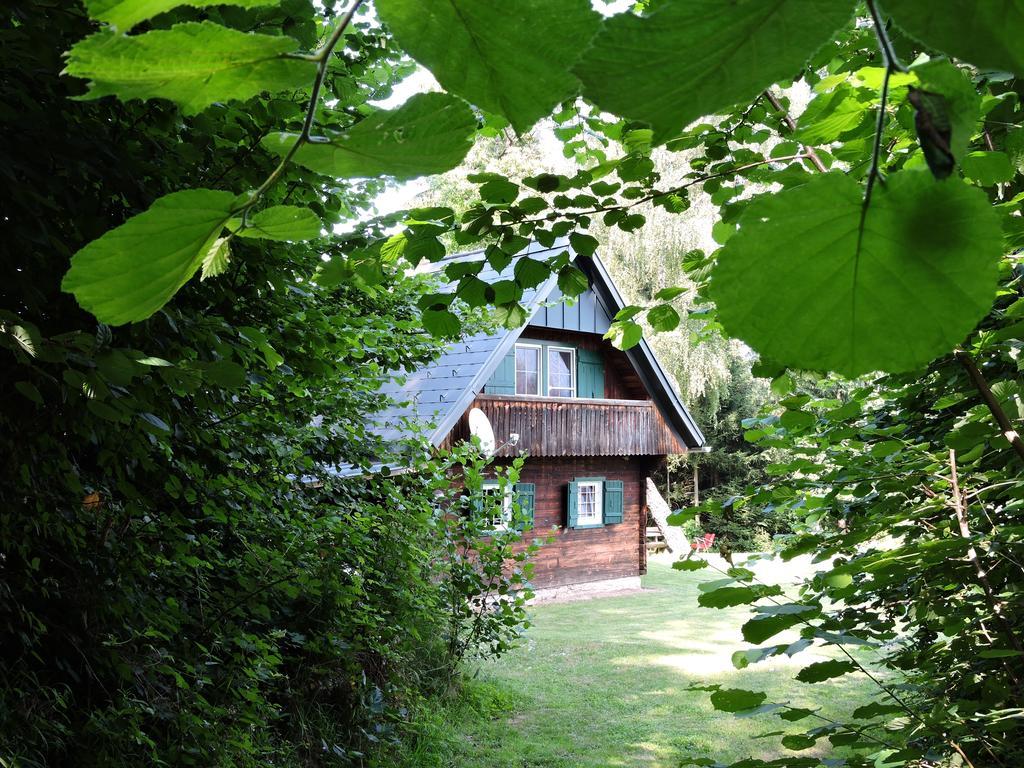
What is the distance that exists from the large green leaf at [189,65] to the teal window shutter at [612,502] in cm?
1585

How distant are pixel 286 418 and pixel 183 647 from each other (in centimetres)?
124

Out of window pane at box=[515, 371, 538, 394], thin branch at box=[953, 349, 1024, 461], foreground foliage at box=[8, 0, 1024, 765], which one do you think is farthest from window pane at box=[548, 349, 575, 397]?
thin branch at box=[953, 349, 1024, 461]

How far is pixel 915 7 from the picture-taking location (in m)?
0.18

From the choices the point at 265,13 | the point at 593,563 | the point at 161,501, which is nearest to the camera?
the point at 265,13

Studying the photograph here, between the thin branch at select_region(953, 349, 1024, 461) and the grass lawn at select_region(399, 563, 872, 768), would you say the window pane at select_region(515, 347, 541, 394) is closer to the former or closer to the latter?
the grass lawn at select_region(399, 563, 872, 768)

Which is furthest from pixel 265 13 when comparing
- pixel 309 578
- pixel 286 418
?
pixel 309 578

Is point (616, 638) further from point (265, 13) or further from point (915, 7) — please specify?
point (915, 7)

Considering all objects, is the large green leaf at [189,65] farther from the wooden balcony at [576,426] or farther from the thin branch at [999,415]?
the wooden balcony at [576,426]

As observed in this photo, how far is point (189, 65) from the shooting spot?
0.79 ft

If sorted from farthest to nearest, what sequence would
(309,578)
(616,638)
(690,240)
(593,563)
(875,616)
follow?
1. (690,240)
2. (593,563)
3. (616,638)
4. (309,578)
5. (875,616)

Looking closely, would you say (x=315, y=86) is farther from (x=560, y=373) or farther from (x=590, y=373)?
(x=590, y=373)

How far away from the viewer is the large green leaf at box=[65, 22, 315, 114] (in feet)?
0.71

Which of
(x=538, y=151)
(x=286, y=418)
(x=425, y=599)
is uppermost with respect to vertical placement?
(x=538, y=151)

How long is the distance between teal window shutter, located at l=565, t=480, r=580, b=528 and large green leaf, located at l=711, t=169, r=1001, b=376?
15.0m
